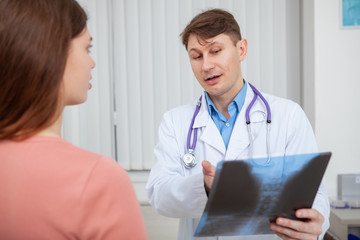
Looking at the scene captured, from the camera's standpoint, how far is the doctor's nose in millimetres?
1290

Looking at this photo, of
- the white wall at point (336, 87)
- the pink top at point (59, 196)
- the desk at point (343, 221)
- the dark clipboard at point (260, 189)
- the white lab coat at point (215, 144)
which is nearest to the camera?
the pink top at point (59, 196)

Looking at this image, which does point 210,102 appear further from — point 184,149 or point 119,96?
point 119,96

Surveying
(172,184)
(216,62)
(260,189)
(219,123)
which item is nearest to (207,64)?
(216,62)

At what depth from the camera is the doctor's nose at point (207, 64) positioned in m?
1.29

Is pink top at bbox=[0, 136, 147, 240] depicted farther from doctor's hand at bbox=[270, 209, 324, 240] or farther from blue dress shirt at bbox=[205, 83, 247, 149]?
blue dress shirt at bbox=[205, 83, 247, 149]

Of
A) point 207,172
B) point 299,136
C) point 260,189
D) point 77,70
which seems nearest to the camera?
point 77,70

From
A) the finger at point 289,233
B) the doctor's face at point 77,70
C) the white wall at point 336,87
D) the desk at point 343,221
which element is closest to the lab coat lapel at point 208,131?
the finger at point 289,233

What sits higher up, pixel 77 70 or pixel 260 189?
pixel 77 70

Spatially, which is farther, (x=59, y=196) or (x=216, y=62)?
(x=216, y=62)

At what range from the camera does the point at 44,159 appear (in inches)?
21.7

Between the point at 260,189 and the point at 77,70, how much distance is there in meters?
0.48

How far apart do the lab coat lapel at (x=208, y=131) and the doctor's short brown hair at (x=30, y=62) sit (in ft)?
2.53

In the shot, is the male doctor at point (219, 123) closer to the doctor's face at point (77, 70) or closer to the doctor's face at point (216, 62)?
the doctor's face at point (216, 62)

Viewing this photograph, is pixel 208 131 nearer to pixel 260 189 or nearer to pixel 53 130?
pixel 260 189
